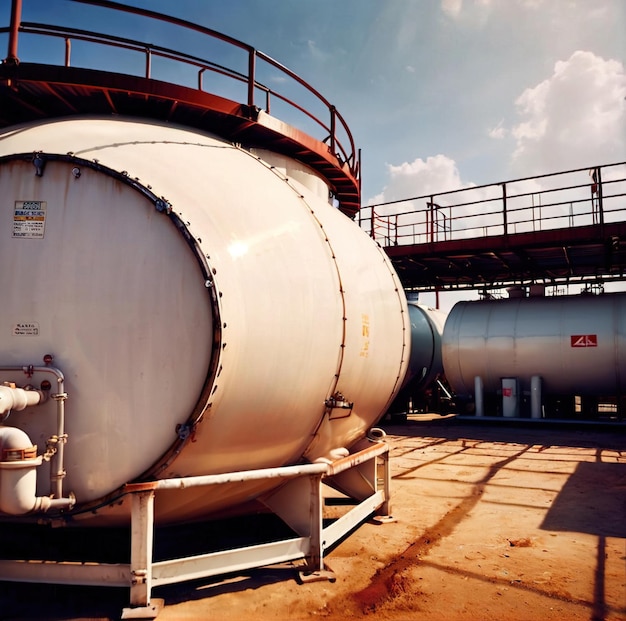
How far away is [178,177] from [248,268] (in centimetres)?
86

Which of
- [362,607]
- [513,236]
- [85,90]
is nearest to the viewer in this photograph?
[362,607]

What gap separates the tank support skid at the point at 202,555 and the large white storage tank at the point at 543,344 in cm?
1057

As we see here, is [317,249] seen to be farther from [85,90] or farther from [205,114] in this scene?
[85,90]

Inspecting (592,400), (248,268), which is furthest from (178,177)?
(592,400)

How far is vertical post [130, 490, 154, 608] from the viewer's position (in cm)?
349

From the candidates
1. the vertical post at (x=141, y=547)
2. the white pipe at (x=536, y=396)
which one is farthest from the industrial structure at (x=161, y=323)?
the white pipe at (x=536, y=396)

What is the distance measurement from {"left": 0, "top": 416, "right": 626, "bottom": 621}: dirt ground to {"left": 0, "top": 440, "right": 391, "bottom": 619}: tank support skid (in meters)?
0.21

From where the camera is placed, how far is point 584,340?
13.7 meters

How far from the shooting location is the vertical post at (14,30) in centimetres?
427

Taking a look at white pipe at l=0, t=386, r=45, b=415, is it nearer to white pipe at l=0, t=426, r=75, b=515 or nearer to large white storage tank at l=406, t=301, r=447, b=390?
white pipe at l=0, t=426, r=75, b=515

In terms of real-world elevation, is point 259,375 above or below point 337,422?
above

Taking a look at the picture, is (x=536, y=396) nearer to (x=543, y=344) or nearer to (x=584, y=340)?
(x=543, y=344)

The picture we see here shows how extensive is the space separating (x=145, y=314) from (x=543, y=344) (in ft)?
41.9

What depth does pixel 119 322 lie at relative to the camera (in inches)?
142
